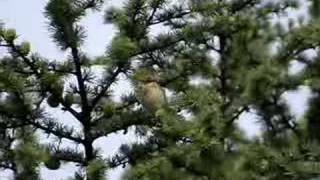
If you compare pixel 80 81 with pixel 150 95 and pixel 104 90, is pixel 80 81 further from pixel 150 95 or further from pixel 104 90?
pixel 150 95

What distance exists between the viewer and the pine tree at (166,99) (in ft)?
9.05

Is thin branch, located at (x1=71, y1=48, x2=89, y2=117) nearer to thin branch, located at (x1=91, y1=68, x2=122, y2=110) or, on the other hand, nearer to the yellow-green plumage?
thin branch, located at (x1=91, y1=68, x2=122, y2=110)

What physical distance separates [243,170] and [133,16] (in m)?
1.10

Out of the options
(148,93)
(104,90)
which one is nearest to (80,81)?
(104,90)

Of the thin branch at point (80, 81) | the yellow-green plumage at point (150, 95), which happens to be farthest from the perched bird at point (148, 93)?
the thin branch at point (80, 81)

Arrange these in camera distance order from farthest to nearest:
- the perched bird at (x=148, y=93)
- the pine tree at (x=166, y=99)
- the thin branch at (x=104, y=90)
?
the perched bird at (x=148, y=93)
the thin branch at (x=104, y=90)
the pine tree at (x=166, y=99)

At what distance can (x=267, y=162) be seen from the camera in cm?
281

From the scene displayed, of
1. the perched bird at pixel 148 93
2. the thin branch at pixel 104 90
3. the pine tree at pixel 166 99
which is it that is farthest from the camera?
the perched bird at pixel 148 93

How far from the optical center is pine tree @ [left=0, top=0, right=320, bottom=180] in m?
2.76

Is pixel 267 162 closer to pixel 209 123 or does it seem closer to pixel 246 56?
pixel 209 123

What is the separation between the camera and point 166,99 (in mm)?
3410

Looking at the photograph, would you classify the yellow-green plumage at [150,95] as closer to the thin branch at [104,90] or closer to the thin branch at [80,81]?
the thin branch at [104,90]

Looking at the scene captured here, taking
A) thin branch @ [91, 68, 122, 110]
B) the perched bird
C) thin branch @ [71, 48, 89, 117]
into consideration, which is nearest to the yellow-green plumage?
the perched bird

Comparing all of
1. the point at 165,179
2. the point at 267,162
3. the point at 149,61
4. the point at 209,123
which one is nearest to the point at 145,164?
the point at 165,179
